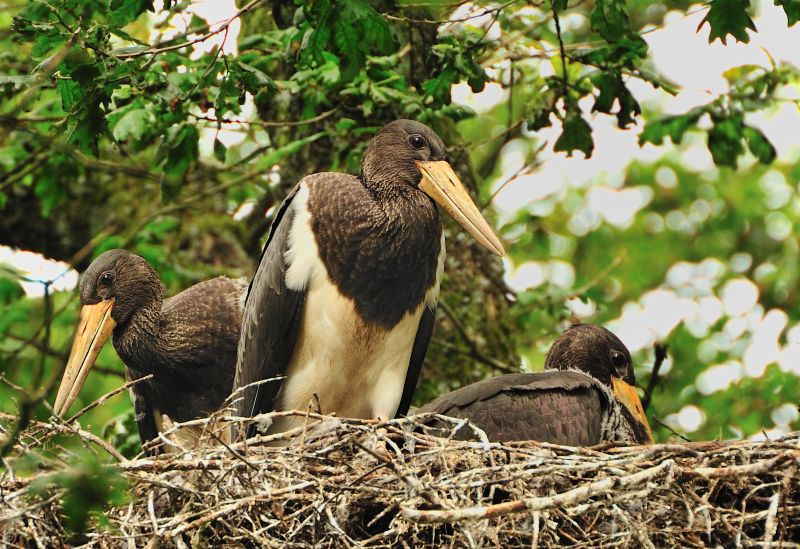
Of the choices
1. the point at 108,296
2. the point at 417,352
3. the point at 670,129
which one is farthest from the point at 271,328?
the point at 670,129

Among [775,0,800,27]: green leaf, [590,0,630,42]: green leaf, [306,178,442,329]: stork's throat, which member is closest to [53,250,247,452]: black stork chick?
[306,178,442,329]: stork's throat

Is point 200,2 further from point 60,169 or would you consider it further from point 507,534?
point 507,534

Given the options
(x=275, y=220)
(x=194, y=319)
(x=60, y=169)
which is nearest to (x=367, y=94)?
(x=275, y=220)

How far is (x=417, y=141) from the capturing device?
557 cm

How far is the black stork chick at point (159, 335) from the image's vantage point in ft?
19.9

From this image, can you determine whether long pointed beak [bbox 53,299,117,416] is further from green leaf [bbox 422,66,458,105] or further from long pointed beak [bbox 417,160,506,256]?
green leaf [bbox 422,66,458,105]

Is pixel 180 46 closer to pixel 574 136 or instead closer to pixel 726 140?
pixel 574 136

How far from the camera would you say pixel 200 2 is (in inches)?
217

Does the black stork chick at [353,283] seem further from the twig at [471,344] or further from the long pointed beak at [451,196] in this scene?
the twig at [471,344]

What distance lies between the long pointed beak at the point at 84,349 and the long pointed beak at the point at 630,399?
2.55 m

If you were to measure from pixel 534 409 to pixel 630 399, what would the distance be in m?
1.11

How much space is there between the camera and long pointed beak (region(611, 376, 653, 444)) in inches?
239

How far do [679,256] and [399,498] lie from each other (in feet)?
31.1

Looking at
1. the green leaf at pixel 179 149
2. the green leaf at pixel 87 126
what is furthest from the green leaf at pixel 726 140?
the green leaf at pixel 87 126
